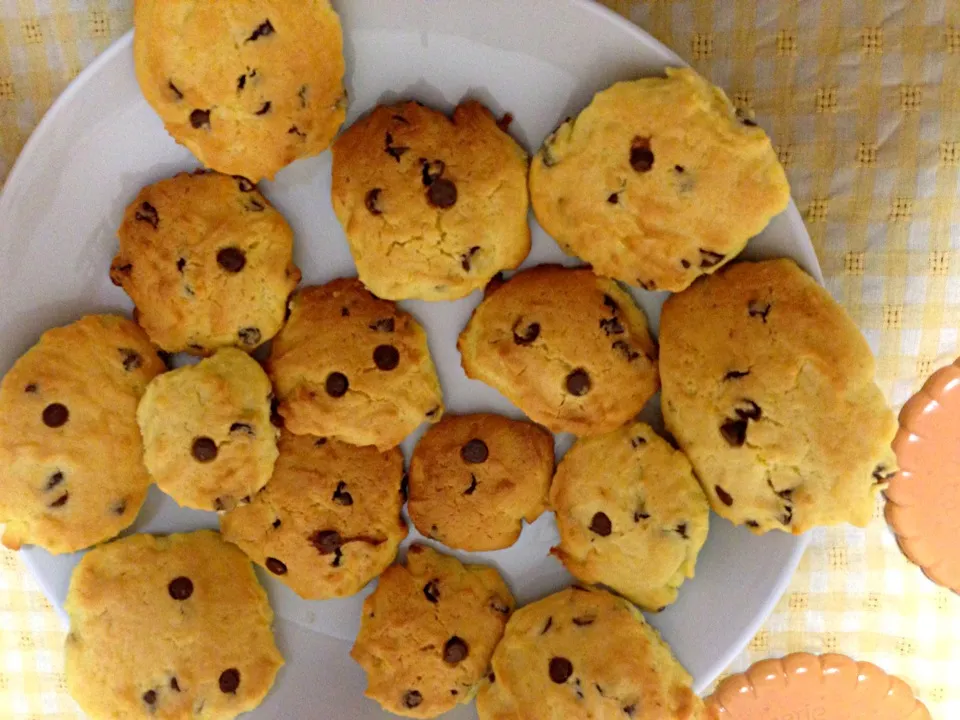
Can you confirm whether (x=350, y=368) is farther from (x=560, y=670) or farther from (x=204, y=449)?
(x=560, y=670)

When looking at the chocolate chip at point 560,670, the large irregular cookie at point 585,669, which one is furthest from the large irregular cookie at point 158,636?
the chocolate chip at point 560,670

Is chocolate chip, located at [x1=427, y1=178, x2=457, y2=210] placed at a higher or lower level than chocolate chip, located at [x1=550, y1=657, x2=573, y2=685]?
higher

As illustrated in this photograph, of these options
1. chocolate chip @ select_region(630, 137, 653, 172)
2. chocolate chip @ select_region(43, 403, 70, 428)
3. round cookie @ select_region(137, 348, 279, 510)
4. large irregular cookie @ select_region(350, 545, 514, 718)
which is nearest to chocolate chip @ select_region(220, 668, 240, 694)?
large irregular cookie @ select_region(350, 545, 514, 718)

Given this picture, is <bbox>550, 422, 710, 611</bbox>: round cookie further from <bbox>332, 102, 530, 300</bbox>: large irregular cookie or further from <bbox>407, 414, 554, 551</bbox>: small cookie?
<bbox>332, 102, 530, 300</bbox>: large irregular cookie

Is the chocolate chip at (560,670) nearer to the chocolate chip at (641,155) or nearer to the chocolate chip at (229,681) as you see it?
the chocolate chip at (229,681)

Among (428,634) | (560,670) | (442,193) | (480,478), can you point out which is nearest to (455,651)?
(428,634)

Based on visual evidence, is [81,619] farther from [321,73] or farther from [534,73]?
[534,73]

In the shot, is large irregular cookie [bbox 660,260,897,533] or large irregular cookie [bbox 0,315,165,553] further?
large irregular cookie [bbox 0,315,165,553]

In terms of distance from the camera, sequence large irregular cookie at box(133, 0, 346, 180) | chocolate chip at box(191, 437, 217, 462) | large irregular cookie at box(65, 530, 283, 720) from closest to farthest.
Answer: large irregular cookie at box(133, 0, 346, 180)
chocolate chip at box(191, 437, 217, 462)
large irregular cookie at box(65, 530, 283, 720)
